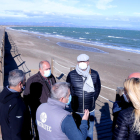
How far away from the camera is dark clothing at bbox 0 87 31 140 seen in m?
1.99

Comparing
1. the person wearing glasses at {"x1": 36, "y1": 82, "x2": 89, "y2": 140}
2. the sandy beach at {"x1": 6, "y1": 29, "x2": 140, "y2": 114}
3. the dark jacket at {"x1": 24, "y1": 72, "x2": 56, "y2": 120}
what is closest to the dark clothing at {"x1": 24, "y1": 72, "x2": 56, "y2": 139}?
the dark jacket at {"x1": 24, "y1": 72, "x2": 56, "y2": 120}

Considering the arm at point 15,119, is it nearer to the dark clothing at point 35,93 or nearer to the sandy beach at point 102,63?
the dark clothing at point 35,93

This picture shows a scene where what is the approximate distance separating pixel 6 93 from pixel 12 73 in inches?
13.4

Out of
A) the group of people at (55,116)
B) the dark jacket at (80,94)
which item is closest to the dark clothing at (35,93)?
the dark jacket at (80,94)

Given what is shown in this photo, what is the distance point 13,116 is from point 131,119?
1455 mm

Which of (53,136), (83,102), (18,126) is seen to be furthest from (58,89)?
(83,102)

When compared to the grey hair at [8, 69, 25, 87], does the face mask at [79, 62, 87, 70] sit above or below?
above

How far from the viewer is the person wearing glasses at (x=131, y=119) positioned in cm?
174

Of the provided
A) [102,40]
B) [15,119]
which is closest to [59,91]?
[15,119]

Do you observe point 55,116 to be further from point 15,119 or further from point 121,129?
point 121,129

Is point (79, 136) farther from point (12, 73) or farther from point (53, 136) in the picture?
point (12, 73)

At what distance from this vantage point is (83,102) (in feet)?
10.2

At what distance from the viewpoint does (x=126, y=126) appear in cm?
177

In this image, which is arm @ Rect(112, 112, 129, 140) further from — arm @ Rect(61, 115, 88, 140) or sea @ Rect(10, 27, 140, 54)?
sea @ Rect(10, 27, 140, 54)
